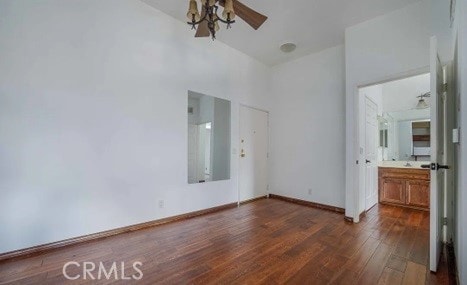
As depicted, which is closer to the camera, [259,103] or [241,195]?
[241,195]

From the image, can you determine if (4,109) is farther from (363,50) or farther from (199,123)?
(363,50)

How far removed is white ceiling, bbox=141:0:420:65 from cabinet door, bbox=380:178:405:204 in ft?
9.50

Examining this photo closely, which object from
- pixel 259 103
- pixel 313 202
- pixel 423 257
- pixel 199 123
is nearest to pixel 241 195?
pixel 313 202

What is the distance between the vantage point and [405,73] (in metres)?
2.83

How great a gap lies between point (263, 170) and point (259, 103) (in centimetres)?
153

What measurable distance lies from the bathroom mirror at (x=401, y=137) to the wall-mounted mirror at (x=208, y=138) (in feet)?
11.2

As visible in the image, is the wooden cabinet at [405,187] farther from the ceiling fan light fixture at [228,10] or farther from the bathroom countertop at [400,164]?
the ceiling fan light fixture at [228,10]

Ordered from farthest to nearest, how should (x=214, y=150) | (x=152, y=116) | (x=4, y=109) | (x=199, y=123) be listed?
(x=214, y=150) → (x=199, y=123) → (x=152, y=116) → (x=4, y=109)

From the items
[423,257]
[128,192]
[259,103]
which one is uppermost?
[259,103]

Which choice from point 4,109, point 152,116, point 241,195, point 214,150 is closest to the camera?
point 4,109

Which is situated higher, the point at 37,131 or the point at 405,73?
the point at 405,73

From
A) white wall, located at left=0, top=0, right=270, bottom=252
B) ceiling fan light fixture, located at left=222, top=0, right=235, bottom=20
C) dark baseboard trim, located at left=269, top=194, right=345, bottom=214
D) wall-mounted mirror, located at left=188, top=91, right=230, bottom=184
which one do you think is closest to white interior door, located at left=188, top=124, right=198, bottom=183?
wall-mounted mirror, located at left=188, top=91, right=230, bottom=184

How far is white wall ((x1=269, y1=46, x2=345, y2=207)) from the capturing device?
389cm

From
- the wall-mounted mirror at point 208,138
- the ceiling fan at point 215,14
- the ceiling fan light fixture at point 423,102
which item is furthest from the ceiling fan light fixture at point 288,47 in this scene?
the ceiling fan light fixture at point 423,102
